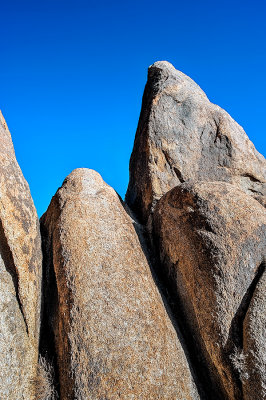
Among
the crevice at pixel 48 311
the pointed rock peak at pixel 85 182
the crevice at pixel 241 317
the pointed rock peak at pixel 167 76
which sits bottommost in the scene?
the crevice at pixel 241 317

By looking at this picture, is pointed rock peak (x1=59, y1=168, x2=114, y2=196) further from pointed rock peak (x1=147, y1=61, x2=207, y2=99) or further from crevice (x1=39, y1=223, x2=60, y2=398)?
pointed rock peak (x1=147, y1=61, x2=207, y2=99)

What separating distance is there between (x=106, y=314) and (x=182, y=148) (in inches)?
183

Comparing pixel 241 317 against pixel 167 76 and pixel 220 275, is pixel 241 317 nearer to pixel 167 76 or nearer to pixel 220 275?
pixel 220 275

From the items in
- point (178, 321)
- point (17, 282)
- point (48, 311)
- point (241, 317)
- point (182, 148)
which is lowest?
point (241, 317)

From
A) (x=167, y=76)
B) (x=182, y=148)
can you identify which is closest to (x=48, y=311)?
(x=182, y=148)

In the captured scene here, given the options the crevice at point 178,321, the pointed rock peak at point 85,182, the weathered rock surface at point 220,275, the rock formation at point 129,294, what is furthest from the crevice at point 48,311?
the weathered rock surface at point 220,275

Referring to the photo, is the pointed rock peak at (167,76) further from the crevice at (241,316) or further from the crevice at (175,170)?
the crevice at (241,316)

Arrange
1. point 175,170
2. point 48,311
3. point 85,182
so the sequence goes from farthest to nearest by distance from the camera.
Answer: point 175,170
point 85,182
point 48,311

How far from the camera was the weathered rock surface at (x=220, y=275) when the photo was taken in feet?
17.9

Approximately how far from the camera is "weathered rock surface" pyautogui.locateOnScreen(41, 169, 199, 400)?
5289mm

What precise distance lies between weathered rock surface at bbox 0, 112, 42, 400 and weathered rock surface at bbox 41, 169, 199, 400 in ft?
1.23

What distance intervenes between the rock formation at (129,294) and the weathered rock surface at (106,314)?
2 cm

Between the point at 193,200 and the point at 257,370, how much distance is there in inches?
112

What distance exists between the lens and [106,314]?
5.68 m
